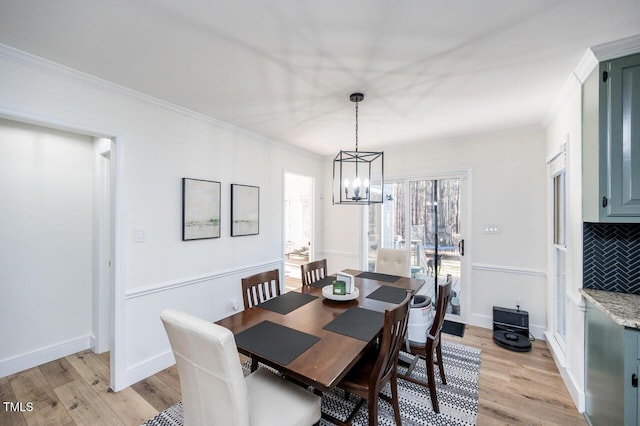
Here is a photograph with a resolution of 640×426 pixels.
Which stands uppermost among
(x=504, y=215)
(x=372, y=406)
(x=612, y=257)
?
(x=504, y=215)

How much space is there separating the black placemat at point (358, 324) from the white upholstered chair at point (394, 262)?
1541 millimetres

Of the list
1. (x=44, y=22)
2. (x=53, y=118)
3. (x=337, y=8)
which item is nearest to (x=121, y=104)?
(x=53, y=118)

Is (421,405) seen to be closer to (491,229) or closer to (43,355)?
(491,229)

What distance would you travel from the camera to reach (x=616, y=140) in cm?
A: 169

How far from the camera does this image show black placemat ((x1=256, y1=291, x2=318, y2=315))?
2035mm

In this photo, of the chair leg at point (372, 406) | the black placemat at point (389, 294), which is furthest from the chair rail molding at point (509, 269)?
the chair leg at point (372, 406)

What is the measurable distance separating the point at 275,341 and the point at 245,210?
212 cm

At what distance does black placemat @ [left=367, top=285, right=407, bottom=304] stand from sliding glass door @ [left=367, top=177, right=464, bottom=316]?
1.35 metres

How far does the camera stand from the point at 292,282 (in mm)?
5719

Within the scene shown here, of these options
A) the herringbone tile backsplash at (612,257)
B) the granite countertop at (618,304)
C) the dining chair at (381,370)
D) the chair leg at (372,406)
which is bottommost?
the chair leg at (372,406)

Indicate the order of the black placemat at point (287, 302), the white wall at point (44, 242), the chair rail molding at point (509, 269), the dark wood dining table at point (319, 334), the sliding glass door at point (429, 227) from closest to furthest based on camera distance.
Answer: the dark wood dining table at point (319, 334) → the black placemat at point (287, 302) → the white wall at point (44, 242) → the chair rail molding at point (509, 269) → the sliding glass door at point (429, 227)

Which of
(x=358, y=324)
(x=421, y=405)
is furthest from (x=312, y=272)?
(x=421, y=405)

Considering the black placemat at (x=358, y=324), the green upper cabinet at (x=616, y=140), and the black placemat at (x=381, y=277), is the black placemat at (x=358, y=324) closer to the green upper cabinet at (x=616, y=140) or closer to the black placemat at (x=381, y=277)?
the black placemat at (x=381, y=277)

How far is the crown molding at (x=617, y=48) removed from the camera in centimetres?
162
